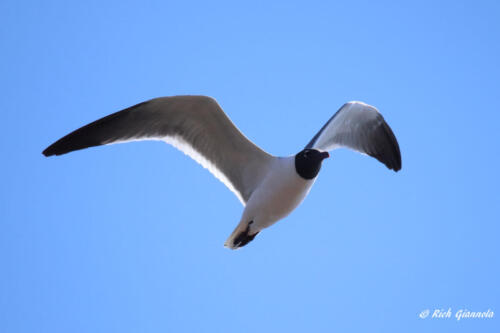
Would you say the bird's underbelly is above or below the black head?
below

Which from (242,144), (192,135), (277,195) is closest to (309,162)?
(277,195)

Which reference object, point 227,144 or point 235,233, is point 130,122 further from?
point 235,233

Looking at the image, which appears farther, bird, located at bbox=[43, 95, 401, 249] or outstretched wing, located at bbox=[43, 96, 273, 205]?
outstretched wing, located at bbox=[43, 96, 273, 205]

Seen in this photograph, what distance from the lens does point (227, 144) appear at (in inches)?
233

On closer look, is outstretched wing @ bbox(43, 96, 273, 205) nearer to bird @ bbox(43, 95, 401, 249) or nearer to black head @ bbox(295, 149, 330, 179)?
bird @ bbox(43, 95, 401, 249)

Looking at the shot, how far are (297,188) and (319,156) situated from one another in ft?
1.14

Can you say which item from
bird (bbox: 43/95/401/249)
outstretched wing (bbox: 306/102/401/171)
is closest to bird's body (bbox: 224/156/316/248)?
bird (bbox: 43/95/401/249)

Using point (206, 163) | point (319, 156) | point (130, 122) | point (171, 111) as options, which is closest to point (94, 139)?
point (130, 122)

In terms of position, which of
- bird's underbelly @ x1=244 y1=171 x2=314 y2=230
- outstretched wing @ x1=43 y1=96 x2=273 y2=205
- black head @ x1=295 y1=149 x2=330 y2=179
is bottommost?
bird's underbelly @ x1=244 y1=171 x2=314 y2=230

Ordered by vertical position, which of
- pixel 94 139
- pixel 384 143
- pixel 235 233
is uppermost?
pixel 94 139

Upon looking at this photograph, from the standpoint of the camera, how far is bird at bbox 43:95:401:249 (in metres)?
5.26

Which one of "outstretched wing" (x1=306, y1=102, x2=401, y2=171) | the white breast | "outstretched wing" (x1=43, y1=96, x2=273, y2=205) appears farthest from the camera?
"outstretched wing" (x1=43, y1=96, x2=273, y2=205)

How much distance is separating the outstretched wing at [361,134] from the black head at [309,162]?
5.4 inches

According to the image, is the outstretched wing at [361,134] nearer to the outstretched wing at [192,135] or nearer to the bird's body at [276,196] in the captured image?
the bird's body at [276,196]
